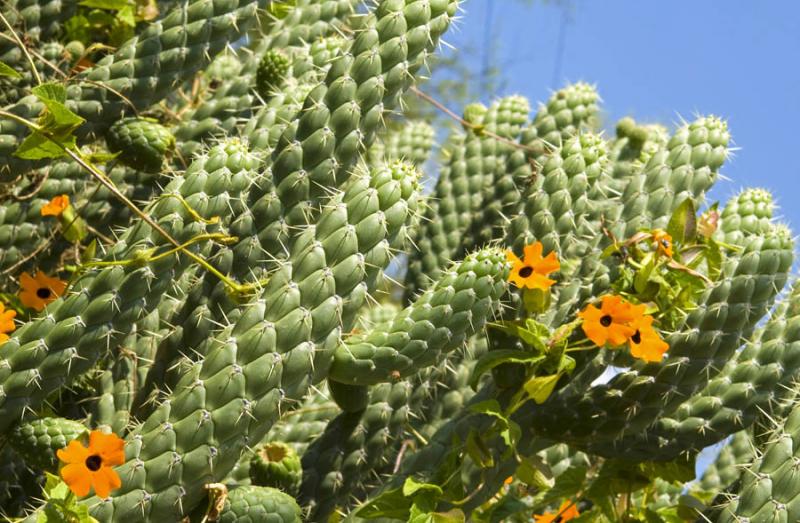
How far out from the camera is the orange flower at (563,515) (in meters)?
2.68

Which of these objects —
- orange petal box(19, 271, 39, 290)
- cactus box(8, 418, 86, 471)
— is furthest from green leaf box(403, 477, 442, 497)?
orange petal box(19, 271, 39, 290)

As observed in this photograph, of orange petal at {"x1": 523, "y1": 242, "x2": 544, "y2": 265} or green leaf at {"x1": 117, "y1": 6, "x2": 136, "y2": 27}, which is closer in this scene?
orange petal at {"x1": 523, "y1": 242, "x2": 544, "y2": 265}

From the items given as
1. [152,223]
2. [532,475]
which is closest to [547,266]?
[532,475]

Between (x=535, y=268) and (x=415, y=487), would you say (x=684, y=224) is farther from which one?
(x=415, y=487)

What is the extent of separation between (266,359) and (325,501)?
2.31 feet

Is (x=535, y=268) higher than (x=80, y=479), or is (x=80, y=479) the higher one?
(x=535, y=268)

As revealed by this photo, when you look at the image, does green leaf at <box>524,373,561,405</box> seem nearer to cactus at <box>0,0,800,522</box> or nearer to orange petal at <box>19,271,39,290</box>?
cactus at <box>0,0,800,522</box>

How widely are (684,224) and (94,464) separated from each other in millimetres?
1304

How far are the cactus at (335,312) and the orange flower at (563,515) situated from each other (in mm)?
34

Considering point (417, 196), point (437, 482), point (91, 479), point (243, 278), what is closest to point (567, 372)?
point (437, 482)

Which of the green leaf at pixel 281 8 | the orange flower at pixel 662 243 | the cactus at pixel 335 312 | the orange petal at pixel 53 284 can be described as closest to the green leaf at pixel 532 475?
the cactus at pixel 335 312

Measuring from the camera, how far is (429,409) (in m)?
3.00

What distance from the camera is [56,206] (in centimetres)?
272

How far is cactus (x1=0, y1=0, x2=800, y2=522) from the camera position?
7.15 ft
